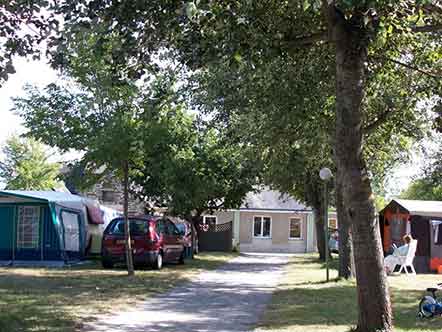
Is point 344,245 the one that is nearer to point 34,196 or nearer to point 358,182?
point 358,182

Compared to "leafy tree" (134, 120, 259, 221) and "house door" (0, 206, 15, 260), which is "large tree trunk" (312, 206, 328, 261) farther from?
"house door" (0, 206, 15, 260)

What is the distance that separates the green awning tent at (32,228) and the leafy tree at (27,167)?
109 feet

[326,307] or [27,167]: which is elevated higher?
[27,167]

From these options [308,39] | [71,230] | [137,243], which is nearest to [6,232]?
[71,230]

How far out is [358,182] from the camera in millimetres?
8469

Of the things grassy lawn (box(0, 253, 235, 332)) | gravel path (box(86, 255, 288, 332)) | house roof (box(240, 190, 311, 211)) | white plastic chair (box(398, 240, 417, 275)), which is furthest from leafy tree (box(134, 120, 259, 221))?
house roof (box(240, 190, 311, 211))

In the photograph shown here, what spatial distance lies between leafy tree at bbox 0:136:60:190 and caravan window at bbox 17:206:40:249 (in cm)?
3332

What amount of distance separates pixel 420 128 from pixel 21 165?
45375 mm

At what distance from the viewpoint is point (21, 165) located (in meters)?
56.4

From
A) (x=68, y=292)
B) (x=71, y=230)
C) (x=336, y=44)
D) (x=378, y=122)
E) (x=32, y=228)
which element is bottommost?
(x=68, y=292)

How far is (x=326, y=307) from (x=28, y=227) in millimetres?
12237

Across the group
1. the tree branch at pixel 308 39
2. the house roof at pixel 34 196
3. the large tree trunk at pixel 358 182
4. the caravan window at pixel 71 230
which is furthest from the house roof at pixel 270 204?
the large tree trunk at pixel 358 182

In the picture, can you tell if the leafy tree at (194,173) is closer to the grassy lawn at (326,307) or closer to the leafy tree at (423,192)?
the grassy lawn at (326,307)

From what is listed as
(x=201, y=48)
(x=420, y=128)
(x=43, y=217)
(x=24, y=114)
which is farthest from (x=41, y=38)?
(x=43, y=217)
